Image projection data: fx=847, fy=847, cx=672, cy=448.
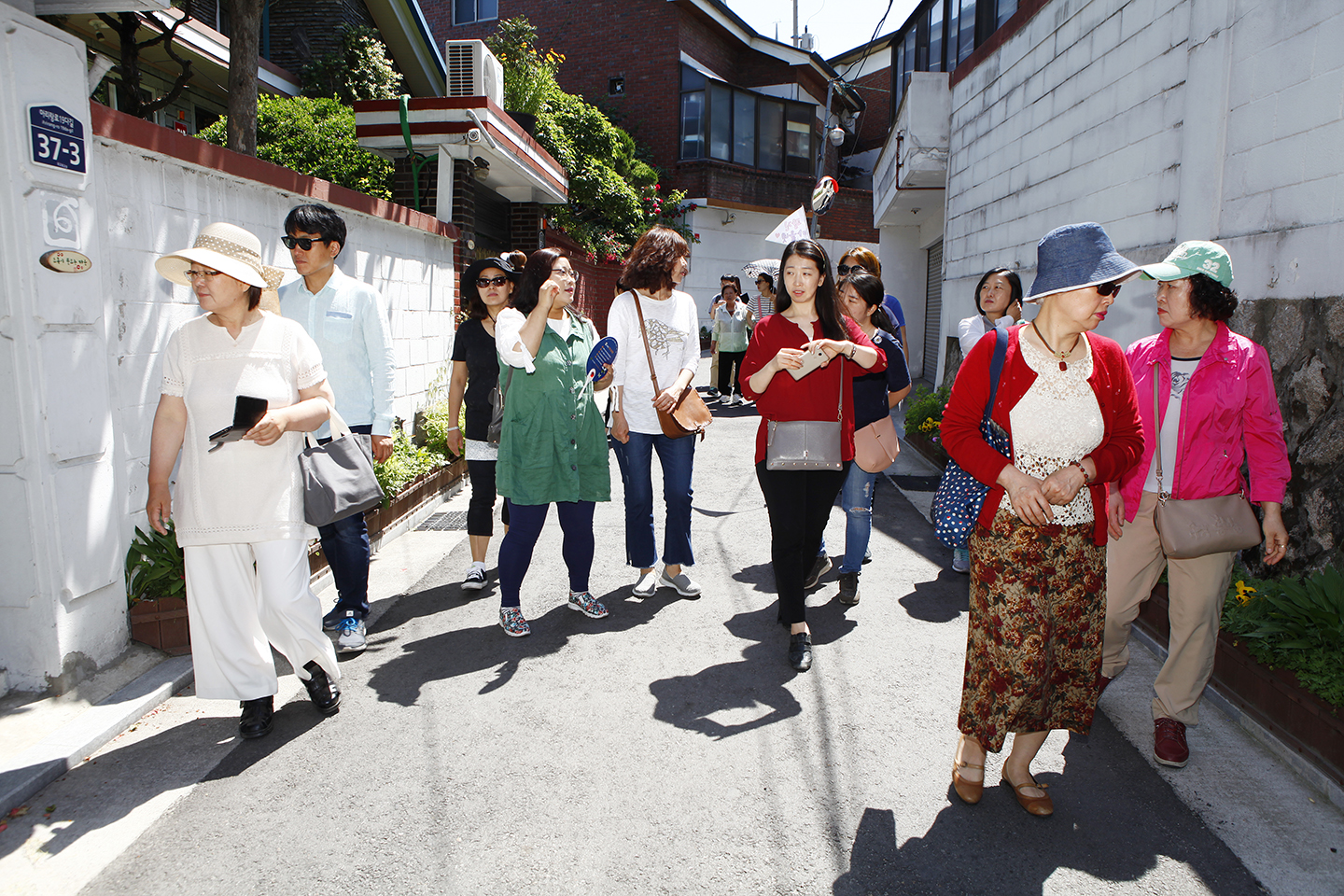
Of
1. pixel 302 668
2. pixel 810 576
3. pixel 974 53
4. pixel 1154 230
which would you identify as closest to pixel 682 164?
pixel 974 53

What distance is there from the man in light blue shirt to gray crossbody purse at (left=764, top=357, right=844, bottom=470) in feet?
6.69

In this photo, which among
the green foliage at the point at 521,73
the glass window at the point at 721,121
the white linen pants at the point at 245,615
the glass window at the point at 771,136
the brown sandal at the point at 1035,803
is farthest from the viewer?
the glass window at the point at 771,136

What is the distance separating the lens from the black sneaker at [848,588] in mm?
4949

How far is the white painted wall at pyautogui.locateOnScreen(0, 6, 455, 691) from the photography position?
3.30m

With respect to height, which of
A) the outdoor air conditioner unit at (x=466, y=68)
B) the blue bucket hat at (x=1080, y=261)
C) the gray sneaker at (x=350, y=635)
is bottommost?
the gray sneaker at (x=350, y=635)

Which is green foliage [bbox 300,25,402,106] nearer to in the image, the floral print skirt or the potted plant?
the potted plant

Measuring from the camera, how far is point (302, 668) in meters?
3.53

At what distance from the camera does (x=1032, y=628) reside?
2.78m

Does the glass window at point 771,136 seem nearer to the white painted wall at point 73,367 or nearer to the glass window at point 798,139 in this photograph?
the glass window at point 798,139

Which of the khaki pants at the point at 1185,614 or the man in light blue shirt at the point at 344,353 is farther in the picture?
the man in light blue shirt at the point at 344,353

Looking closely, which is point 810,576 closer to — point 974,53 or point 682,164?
point 974,53

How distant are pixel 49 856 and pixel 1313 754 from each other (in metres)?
4.36

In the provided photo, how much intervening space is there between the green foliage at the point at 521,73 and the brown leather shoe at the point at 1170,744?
1337 centimetres

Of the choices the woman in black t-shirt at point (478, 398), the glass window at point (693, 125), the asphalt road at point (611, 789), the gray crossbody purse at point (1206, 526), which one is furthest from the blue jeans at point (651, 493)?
the glass window at point (693, 125)
